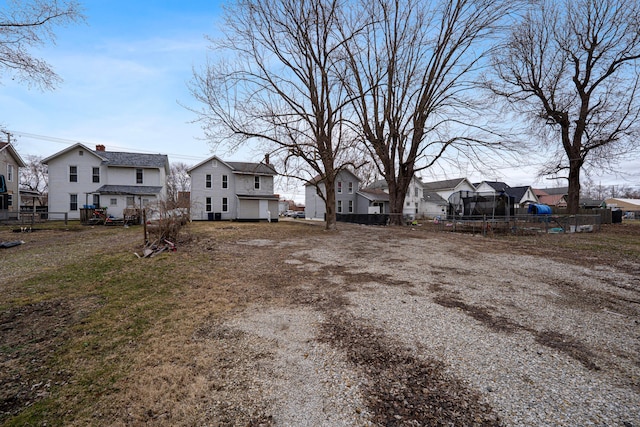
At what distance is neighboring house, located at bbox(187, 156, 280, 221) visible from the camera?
2578cm

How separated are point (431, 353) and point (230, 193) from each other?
26.1 metres

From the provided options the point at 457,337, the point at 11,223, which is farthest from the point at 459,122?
the point at 11,223

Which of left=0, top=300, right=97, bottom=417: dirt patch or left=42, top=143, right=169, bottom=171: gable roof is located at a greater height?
left=42, top=143, right=169, bottom=171: gable roof

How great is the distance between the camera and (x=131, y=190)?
23219 millimetres

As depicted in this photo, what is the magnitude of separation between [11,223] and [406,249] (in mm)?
25739

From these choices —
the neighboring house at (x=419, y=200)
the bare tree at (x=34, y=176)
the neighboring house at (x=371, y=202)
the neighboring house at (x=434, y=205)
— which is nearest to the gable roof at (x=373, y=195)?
the neighboring house at (x=371, y=202)

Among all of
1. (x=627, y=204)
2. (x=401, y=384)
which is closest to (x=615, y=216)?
(x=401, y=384)

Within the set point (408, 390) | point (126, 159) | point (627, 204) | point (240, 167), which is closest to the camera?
point (408, 390)

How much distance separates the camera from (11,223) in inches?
726

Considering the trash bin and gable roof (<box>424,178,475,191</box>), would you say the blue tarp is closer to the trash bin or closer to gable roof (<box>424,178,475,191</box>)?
the trash bin

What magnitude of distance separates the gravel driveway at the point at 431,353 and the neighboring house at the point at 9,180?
1035 inches

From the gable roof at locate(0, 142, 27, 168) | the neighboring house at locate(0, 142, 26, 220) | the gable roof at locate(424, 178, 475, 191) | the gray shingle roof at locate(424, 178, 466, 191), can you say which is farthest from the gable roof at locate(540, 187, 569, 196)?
the gable roof at locate(0, 142, 27, 168)

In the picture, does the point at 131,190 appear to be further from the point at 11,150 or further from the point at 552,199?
the point at 552,199

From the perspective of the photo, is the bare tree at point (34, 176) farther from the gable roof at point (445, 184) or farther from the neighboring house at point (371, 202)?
the gable roof at point (445, 184)
